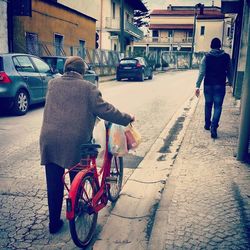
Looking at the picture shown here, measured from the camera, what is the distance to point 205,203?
395cm

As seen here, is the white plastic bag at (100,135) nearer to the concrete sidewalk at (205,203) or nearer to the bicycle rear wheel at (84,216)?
the bicycle rear wheel at (84,216)

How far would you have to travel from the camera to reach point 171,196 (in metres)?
4.20

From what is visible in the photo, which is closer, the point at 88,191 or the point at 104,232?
the point at 88,191

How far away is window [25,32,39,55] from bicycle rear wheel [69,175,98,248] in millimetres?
17348

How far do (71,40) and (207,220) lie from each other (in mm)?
23564

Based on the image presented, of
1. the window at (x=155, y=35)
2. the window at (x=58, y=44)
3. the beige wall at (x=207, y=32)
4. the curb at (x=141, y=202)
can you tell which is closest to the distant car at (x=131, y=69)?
the window at (x=58, y=44)

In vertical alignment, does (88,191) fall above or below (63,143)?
below

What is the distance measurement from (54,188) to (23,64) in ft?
24.0

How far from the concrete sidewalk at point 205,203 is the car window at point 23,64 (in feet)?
17.8

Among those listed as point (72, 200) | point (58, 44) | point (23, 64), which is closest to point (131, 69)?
point (58, 44)

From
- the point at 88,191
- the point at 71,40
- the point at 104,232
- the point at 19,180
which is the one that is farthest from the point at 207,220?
the point at 71,40

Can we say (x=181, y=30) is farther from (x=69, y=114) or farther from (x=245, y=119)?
(x=69, y=114)

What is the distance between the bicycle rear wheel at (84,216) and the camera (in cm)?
297

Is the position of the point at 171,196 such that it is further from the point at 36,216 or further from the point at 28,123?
the point at 28,123
